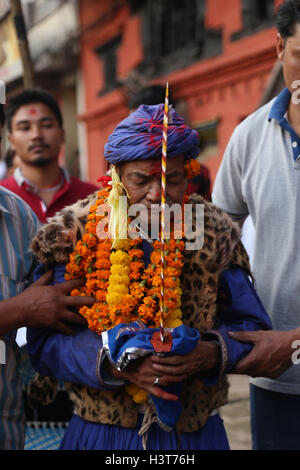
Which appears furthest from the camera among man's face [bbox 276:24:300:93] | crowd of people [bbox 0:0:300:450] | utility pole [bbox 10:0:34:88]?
utility pole [bbox 10:0:34:88]

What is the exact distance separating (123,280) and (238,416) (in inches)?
145

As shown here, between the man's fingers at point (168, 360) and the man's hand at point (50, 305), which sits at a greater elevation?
the man's hand at point (50, 305)

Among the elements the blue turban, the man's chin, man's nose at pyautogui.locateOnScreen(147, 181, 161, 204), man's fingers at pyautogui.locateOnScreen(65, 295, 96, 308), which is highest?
the man's chin

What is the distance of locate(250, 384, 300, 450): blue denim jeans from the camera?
102 inches

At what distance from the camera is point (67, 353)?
210 cm

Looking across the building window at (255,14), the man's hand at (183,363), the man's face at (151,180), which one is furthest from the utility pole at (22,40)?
the building window at (255,14)

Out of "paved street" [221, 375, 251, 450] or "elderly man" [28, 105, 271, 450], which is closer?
"elderly man" [28, 105, 271, 450]

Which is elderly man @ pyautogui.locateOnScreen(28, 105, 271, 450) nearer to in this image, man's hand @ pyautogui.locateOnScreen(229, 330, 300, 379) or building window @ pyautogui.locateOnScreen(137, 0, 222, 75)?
man's hand @ pyautogui.locateOnScreen(229, 330, 300, 379)

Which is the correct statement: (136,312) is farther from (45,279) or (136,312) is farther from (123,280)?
(45,279)

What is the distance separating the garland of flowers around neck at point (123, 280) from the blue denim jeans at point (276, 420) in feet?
2.73

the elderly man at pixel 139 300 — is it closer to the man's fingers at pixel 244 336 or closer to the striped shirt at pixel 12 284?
the man's fingers at pixel 244 336

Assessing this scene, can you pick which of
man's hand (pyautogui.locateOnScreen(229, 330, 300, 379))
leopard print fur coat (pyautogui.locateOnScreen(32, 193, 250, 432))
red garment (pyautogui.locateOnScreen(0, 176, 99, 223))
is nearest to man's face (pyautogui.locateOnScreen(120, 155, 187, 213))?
leopard print fur coat (pyautogui.locateOnScreen(32, 193, 250, 432))

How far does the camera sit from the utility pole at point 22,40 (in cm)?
502

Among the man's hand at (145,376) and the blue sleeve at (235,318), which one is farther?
→ the blue sleeve at (235,318)
